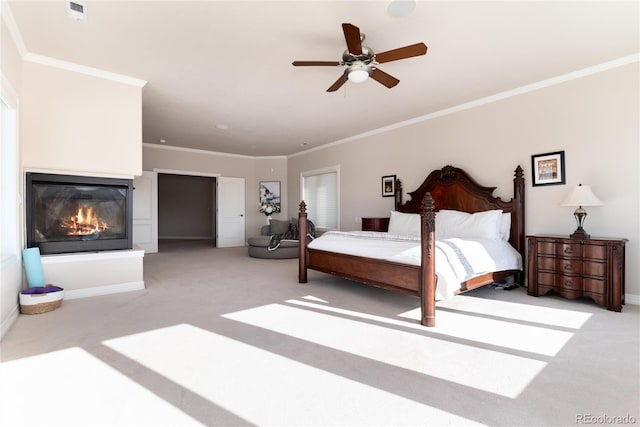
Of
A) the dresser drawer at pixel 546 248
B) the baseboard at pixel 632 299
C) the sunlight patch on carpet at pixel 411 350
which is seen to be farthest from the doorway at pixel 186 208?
the baseboard at pixel 632 299

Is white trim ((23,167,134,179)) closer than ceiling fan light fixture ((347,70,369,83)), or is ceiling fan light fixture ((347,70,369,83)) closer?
ceiling fan light fixture ((347,70,369,83))

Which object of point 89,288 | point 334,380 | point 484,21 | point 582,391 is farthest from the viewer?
point 89,288

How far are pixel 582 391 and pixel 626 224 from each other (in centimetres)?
264

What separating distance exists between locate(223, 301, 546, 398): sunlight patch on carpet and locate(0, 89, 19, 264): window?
2.22 m

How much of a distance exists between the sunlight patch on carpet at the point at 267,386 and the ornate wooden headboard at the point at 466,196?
3.47 meters

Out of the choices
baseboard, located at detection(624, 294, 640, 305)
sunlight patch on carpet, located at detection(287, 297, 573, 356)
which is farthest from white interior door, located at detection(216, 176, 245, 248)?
baseboard, located at detection(624, 294, 640, 305)

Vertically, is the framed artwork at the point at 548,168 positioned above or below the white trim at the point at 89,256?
above

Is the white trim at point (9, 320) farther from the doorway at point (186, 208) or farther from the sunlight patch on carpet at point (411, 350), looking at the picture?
the doorway at point (186, 208)

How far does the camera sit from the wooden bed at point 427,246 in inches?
111

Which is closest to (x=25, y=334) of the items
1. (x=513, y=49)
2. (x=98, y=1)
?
(x=98, y=1)

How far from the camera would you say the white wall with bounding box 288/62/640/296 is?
11.2 feet

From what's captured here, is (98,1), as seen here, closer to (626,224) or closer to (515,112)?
(515,112)

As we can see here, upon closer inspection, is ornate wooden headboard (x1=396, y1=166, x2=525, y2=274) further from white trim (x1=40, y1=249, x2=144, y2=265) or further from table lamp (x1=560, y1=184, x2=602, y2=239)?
white trim (x1=40, y1=249, x2=144, y2=265)

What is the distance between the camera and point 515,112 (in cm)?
429
